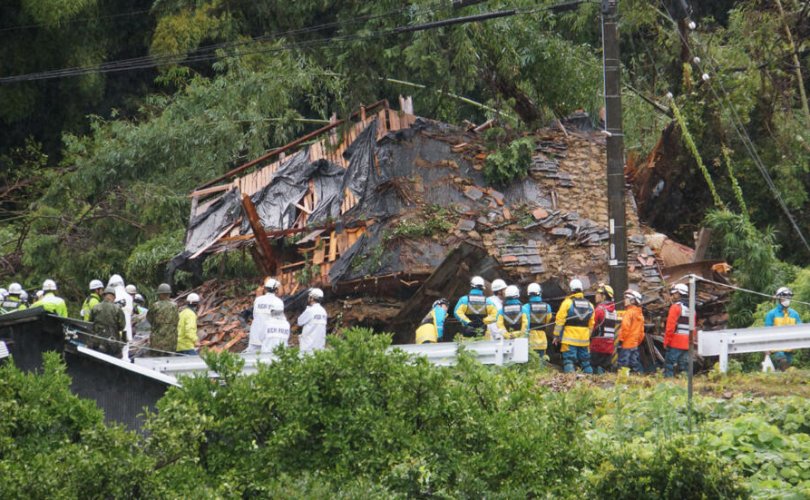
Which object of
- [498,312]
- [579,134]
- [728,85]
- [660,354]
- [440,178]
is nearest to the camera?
[498,312]

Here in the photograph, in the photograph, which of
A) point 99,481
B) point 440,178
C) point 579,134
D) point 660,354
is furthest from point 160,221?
point 99,481

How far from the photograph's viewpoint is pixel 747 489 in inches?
288

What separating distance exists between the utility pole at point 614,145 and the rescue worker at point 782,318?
216 centimetres

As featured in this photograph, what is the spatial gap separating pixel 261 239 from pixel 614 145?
6.81m

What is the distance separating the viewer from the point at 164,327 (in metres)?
15.0

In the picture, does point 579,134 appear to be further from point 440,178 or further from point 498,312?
→ point 498,312

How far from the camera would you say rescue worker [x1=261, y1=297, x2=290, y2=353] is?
1468cm

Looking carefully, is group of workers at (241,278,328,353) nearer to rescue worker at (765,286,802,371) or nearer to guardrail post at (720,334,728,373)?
guardrail post at (720,334,728,373)

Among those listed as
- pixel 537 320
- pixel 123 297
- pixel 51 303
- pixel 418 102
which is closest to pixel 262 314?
pixel 51 303

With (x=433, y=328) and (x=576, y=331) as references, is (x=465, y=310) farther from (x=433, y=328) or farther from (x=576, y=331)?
(x=576, y=331)

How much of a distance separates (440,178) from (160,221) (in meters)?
7.79

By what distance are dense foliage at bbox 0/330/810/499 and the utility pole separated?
8566 millimetres

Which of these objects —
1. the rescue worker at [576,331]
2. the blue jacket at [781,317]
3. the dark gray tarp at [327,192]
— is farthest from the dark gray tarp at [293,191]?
the blue jacket at [781,317]

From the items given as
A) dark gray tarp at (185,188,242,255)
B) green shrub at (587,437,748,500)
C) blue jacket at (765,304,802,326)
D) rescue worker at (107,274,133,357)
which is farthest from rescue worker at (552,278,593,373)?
dark gray tarp at (185,188,242,255)
